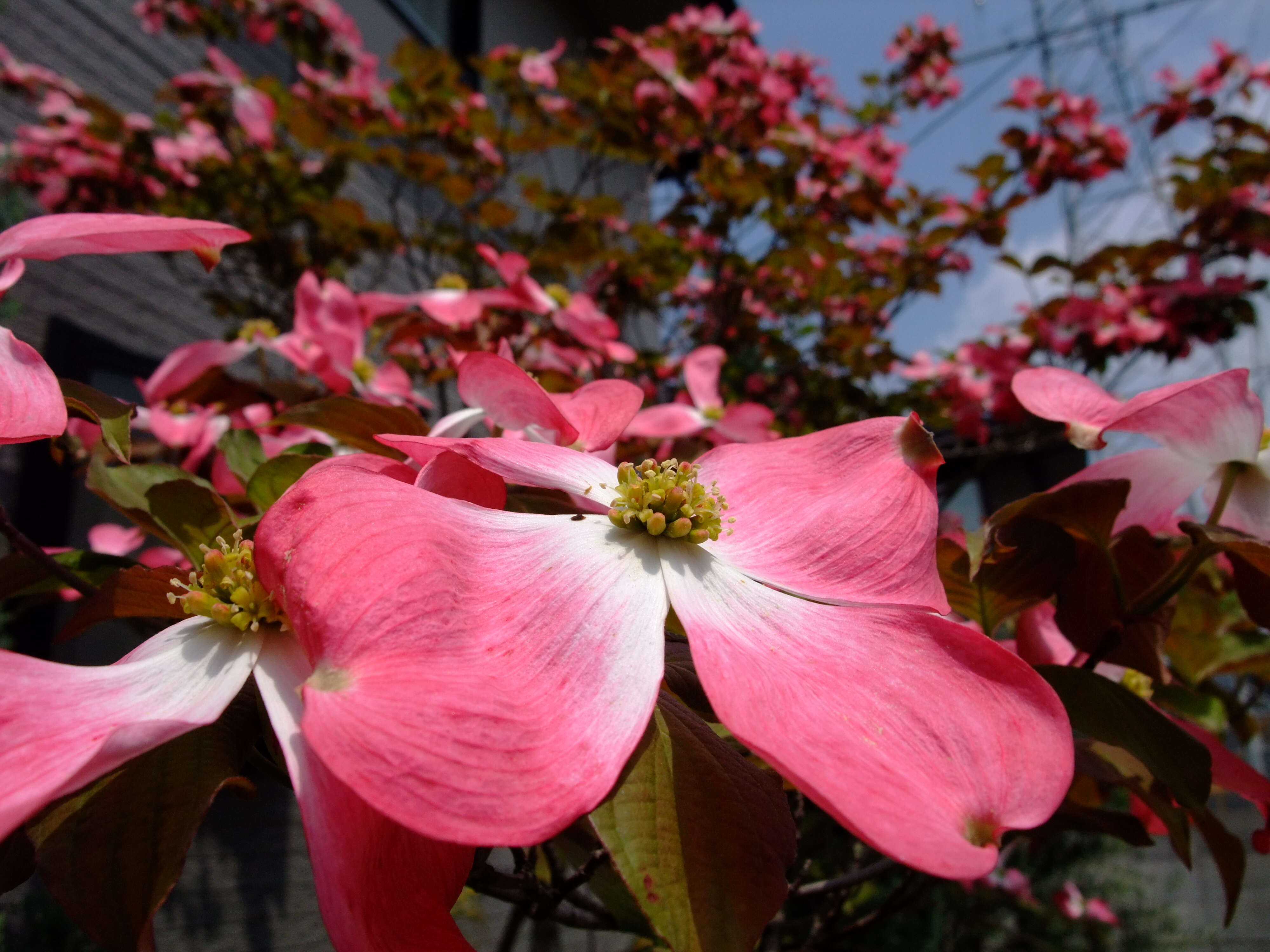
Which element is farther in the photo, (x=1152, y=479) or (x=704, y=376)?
(x=704, y=376)

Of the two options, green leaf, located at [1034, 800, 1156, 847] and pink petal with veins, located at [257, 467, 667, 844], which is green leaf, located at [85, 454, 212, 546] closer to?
pink petal with veins, located at [257, 467, 667, 844]

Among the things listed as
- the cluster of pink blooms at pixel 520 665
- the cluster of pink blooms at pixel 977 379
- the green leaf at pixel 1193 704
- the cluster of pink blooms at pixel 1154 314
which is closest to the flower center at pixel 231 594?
the cluster of pink blooms at pixel 520 665

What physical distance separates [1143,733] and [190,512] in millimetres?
517

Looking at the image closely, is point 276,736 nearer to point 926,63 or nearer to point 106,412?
point 106,412

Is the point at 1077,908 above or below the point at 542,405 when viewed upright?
below

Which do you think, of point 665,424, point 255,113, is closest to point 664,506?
point 665,424

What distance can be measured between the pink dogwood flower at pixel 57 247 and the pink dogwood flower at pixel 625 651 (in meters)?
0.13

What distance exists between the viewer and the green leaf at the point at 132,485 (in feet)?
1.58

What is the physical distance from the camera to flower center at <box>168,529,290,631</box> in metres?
0.30

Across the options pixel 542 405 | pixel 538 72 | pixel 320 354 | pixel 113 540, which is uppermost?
pixel 538 72

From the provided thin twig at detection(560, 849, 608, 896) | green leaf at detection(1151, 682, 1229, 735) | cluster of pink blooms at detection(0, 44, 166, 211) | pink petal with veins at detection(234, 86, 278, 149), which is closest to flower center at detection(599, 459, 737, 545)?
thin twig at detection(560, 849, 608, 896)

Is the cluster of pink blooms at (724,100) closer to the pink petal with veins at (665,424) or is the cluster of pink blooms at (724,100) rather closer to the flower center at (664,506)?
the pink petal with veins at (665,424)

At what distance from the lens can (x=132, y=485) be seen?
509mm

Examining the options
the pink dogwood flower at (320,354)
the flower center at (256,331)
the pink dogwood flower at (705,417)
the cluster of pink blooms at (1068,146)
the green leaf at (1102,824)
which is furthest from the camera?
the cluster of pink blooms at (1068,146)
